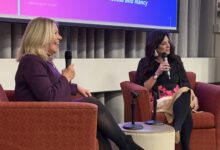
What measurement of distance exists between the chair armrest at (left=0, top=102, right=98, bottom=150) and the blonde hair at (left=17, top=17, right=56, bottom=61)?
0.43 m

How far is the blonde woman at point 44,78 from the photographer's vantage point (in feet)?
7.16

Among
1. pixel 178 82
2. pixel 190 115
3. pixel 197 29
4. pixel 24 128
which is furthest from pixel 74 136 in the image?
pixel 197 29

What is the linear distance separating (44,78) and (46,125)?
13.5 inches

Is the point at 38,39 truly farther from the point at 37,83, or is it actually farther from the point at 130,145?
the point at 130,145

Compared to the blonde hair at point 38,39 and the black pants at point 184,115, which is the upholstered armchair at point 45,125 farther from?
the black pants at point 184,115

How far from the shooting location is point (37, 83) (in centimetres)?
217

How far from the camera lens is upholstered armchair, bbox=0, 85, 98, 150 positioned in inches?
75.5

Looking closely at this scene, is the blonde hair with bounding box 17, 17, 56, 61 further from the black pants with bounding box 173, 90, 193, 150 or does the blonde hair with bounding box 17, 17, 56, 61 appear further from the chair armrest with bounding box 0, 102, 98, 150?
the black pants with bounding box 173, 90, 193, 150

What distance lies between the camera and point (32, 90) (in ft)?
7.20

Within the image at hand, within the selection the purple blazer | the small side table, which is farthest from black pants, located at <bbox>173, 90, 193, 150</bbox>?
the purple blazer

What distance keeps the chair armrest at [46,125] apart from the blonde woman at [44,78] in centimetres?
27

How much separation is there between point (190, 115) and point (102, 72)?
0.94 meters

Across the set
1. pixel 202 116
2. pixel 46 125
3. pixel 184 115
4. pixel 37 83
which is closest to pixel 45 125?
pixel 46 125

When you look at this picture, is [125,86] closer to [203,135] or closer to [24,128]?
[203,135]
